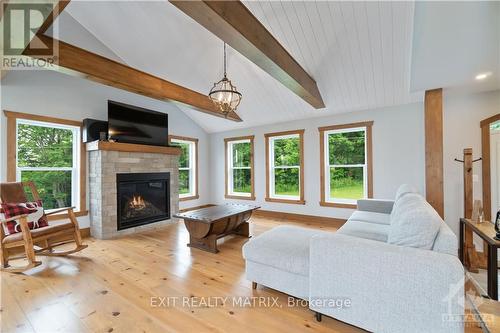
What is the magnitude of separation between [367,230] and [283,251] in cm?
118

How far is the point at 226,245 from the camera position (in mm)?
3506

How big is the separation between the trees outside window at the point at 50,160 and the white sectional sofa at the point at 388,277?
3959 millimetres

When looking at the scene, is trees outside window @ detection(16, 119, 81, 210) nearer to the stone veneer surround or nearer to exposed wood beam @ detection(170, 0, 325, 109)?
the stone veneer surround

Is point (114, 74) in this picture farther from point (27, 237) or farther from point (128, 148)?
point (27, 237)

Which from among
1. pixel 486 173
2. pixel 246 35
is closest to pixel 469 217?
pixel 486 173

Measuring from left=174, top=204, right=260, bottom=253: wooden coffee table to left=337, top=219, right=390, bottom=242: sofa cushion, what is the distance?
1.54m

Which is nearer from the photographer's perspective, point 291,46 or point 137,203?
point 291,46

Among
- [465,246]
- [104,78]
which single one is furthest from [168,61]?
[465,246]

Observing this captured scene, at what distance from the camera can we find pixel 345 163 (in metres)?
4.73

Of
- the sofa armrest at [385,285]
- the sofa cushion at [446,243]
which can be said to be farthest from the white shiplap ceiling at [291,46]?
the sofa armrest at [385,285]

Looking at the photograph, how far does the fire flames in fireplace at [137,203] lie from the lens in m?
→ 4.38

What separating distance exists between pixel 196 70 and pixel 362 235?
3.73 m

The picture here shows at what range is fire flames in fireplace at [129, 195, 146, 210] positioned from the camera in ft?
14.4

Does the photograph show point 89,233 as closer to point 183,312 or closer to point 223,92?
point 183,312
